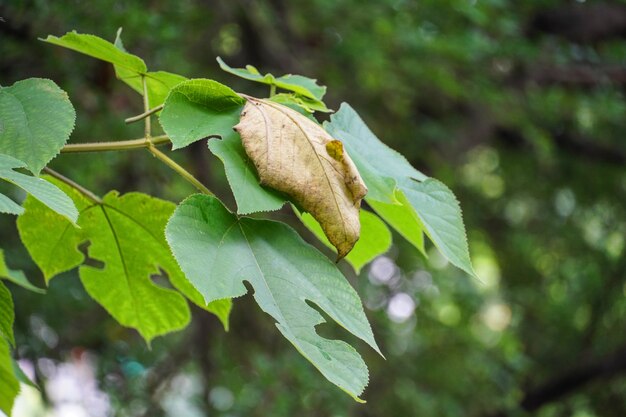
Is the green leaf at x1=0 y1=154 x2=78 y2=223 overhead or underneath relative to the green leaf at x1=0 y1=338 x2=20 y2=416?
overhead

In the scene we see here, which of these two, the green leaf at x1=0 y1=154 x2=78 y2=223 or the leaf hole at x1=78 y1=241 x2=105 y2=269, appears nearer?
the green leaf at x1=0 y1=154 x2=78 y2=223

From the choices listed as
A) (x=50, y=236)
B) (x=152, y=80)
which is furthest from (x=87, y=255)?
(x=152, y=80)

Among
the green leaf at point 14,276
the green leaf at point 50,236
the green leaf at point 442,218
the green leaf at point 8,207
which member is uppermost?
the green leaf at point 8,207

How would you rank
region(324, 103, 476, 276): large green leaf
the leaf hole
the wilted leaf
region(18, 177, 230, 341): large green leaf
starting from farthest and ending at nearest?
1. the leaf hole
2. region(18, 177, 230, 341): large green leaf
3. region(324, 103, 476, 276): large green leaf
4. the wilted leaf

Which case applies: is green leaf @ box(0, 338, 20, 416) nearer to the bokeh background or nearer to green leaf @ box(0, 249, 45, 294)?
green leaf @ box(0, 249, 45, 294)

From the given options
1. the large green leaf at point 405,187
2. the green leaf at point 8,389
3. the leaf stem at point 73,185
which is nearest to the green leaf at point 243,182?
the large green leaf at point 405,187

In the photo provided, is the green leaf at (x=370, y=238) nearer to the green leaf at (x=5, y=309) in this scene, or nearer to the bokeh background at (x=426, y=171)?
the green leaf at (x=5, y=309)

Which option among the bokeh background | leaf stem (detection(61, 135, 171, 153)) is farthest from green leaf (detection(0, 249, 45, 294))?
the bokeh background
